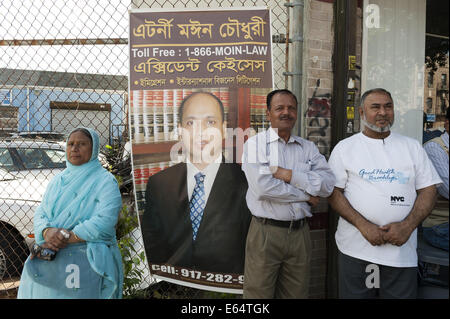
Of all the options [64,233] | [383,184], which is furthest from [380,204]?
[64,233]

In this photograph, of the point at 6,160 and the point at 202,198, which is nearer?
the point at 202,198

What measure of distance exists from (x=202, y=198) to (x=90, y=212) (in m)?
0.98

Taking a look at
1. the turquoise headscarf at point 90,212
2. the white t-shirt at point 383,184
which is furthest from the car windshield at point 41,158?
the white t-shirt at point 383,184

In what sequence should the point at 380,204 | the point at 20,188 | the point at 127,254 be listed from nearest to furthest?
1. the point at 380,204
2. the point at 127,254
3. the point at 20,188

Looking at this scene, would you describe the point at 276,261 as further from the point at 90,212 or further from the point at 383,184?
the point at 90,212

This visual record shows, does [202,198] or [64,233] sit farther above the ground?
[202,198]

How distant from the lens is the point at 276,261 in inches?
108

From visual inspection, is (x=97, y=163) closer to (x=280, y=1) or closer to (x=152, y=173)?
(x=152, y=173)

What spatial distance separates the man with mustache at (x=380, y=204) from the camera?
8.39 feet

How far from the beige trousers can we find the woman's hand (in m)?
1.40

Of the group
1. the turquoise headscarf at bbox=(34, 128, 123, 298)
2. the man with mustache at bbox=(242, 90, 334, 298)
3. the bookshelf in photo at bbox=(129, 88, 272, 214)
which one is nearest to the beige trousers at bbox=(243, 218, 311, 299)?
the man with mustache at bbox=(242, 90, 334, 298)

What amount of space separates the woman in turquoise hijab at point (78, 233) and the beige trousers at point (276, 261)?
3.54ft

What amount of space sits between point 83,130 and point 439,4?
3.69m
